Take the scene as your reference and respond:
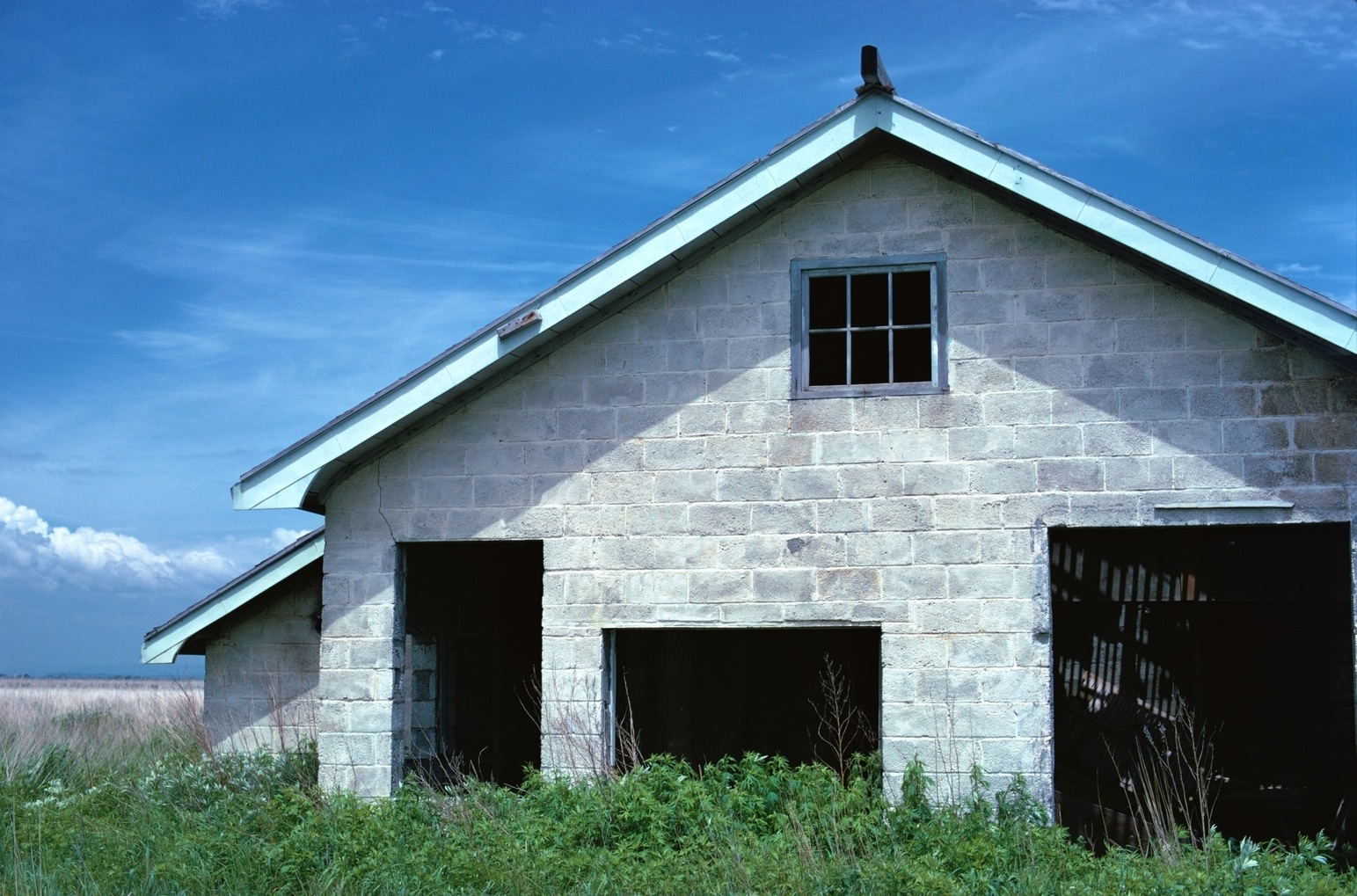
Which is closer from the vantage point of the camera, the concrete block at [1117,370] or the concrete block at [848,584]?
the concrete block at [1117,370]

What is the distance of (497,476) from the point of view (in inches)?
443

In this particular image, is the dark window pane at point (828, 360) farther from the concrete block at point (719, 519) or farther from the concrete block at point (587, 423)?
the concrete block at point (587, 423)

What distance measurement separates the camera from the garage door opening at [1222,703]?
13805 mm

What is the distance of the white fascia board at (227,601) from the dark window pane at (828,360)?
15.7ft

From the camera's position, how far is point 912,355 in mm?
13273

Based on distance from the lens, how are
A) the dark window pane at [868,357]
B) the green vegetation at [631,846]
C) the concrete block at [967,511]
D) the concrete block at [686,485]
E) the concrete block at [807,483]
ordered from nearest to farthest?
the green vegetation at [631,846], the concrete block at [967,511], the concrete block at [807,483], the concrete block at [686,485], the dark window pane at [868,357]

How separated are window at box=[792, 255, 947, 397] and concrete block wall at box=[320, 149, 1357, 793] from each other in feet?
0.36

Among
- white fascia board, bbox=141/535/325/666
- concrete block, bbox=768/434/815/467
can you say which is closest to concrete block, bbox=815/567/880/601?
concrete block, bbox=768/434/815/467

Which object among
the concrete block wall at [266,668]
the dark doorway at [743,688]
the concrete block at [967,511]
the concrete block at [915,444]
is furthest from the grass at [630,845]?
the dark doorway at [743,688]

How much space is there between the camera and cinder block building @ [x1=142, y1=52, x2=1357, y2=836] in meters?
10.2

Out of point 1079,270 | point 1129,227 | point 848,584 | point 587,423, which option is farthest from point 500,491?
point 1129,227

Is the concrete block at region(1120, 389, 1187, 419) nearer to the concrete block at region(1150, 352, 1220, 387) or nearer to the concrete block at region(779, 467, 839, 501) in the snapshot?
the concrete block at region(1150, 352, 1220, 387)

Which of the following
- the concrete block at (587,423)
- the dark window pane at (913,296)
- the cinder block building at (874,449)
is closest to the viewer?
the cinder block building at (874,449)

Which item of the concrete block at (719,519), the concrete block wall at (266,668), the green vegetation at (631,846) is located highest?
the concrete block at (719,519)
